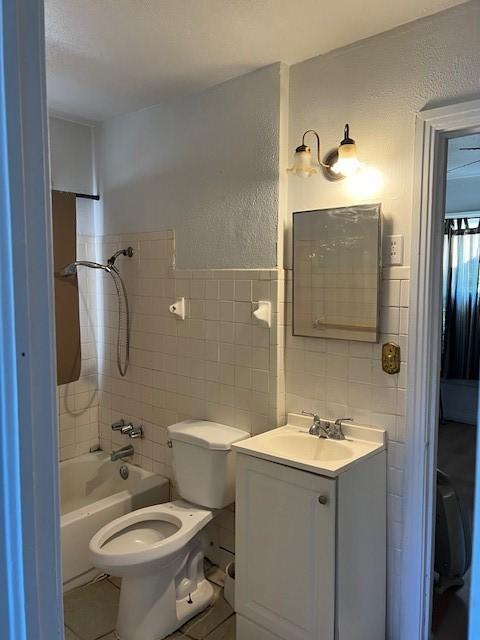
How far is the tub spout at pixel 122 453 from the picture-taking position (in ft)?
9.80

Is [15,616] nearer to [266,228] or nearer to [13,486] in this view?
[13,486]

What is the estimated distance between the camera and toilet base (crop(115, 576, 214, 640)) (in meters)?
2.14

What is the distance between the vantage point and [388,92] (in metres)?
1.95

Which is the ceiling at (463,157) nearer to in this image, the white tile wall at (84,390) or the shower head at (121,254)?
the shower head at (121,254)

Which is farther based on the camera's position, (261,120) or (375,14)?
(261,120)

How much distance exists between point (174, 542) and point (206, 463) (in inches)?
14.8

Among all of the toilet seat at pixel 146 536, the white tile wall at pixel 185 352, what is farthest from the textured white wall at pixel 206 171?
the toilet seat at pixel 146 536

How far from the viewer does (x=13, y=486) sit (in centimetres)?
49

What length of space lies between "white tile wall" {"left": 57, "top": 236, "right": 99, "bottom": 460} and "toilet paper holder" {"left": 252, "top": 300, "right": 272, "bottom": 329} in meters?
1.39

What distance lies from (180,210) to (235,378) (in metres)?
0.97

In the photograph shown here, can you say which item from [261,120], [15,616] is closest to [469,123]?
[261,120]

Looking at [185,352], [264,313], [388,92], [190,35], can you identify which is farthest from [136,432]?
[388,92]

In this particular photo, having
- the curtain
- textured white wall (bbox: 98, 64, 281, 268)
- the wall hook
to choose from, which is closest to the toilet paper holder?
textured white wall (bbox: 98, 64, 281, 268)

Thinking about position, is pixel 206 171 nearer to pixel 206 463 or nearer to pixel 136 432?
pixel 206 463
